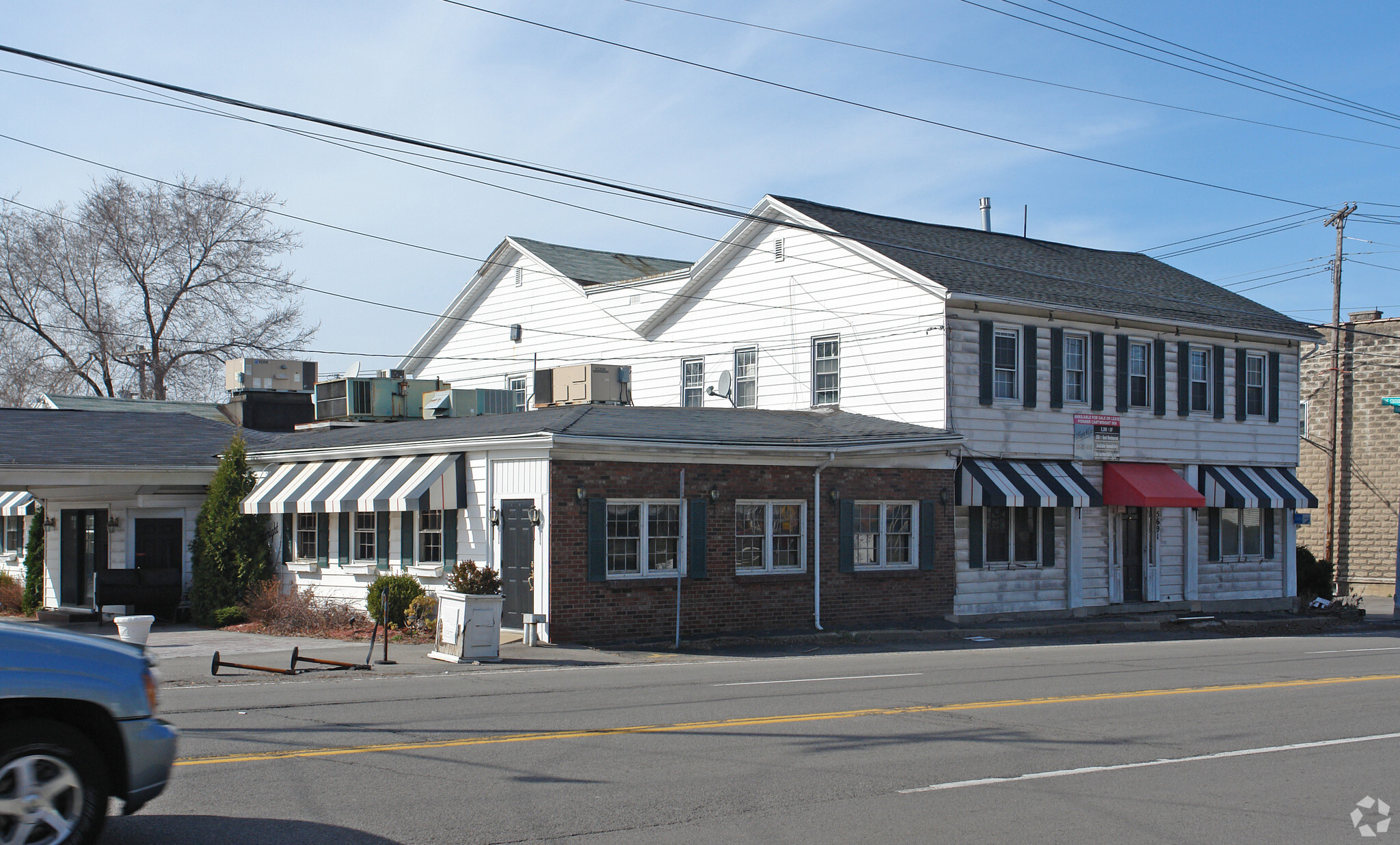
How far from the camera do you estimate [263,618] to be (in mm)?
23062

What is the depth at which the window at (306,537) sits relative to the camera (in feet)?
81.8

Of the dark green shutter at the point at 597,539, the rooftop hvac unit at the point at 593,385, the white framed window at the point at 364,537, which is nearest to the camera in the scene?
the dark green shutter at the point at 597,539

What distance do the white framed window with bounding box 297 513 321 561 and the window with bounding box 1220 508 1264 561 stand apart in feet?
71.7

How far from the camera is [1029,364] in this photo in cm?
2617

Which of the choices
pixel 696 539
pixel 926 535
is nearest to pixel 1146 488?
pixel 926 535

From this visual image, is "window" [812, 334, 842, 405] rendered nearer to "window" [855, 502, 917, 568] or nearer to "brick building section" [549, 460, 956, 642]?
"brick building section" [549, 460, 956, 642]

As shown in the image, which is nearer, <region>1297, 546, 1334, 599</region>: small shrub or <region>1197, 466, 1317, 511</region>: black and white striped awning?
<region>1197, 466, 1317, 511</region>: black and white striped awning

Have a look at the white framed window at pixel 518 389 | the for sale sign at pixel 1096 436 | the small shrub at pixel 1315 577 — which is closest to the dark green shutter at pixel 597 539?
the for sale sign at pixel 1096 436

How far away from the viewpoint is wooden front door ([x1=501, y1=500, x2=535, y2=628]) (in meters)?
20.0

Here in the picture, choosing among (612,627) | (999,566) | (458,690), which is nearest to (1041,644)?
(999,566)

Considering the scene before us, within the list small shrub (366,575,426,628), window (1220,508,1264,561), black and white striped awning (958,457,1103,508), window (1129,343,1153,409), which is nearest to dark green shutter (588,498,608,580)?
small shrub (366,575,426,628)

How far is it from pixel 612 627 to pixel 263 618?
24.9 ft

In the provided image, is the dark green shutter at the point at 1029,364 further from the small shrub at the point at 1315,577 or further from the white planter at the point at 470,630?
the small shrub at the point at 1315,577

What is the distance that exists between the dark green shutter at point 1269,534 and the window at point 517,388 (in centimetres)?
2070
